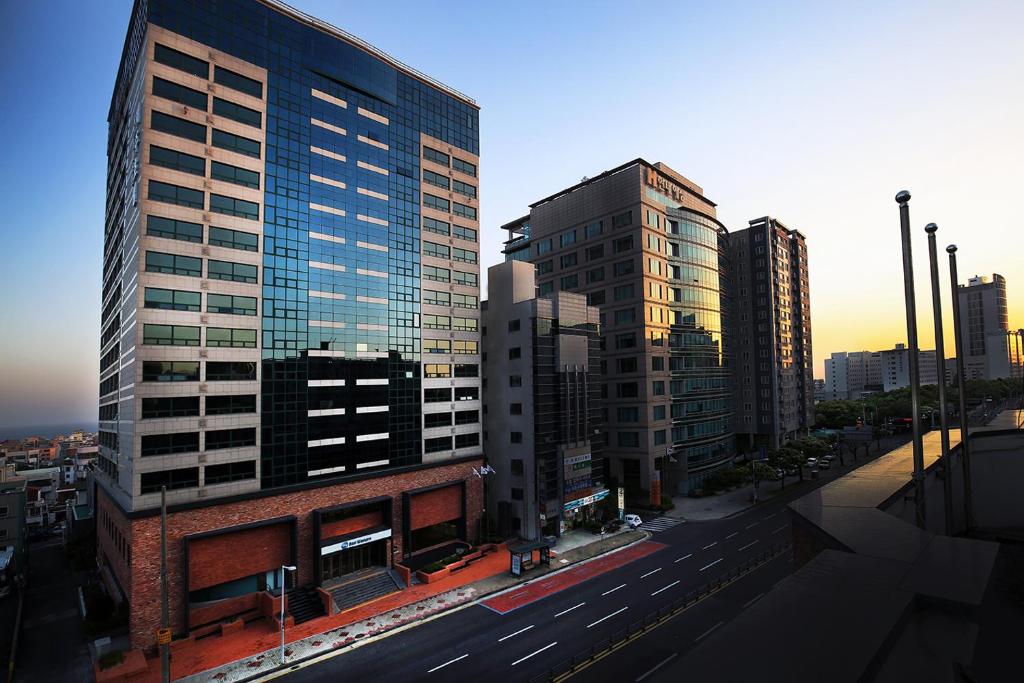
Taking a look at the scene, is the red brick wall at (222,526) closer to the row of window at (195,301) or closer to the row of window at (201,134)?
the row of window at (195,301)

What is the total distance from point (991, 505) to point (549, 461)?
37891 millimetres

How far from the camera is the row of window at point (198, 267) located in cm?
3859

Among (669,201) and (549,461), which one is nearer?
(549,461)

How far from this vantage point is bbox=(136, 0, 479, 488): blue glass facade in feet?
144

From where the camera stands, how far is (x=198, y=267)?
4047 cm

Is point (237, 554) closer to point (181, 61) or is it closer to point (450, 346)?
point (450, 346)

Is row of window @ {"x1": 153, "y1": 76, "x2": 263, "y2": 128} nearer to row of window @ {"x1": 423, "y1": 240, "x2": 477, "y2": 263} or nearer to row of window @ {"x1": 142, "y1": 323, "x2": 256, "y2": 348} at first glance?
row of window @ {"x1": 142, "y1": 323, "x2": 256, "y2": 348}

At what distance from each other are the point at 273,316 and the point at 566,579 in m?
35.7

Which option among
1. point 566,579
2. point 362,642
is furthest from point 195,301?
point 566,579

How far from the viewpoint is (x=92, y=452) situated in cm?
16538

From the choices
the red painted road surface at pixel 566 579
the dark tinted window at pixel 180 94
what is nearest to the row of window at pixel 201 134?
the dark tinted window at pixel 180 94

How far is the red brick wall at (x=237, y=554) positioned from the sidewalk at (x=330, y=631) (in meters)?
4.15

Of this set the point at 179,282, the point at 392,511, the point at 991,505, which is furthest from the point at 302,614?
the point at 991,505

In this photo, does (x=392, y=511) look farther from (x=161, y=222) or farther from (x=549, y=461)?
(x=161, y=222)
